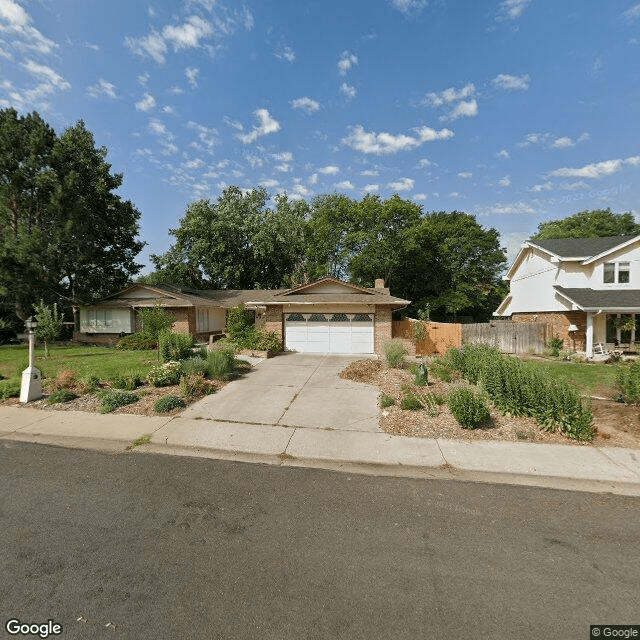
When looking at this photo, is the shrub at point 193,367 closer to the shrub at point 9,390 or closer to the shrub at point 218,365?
the shrub at point 218,365

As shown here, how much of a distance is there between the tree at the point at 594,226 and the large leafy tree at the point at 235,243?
3146 centimetres

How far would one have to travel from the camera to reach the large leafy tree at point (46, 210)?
69.4 feet

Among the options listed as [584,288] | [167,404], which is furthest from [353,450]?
[584,288]

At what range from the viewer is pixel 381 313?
56.7 ft

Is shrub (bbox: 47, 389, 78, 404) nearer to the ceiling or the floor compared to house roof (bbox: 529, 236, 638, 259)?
nearer to the floor

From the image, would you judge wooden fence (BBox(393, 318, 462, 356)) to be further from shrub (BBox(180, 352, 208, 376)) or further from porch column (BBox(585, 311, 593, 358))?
shrub (BBox(180, 352, 208, 376))

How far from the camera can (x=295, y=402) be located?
27.8ft

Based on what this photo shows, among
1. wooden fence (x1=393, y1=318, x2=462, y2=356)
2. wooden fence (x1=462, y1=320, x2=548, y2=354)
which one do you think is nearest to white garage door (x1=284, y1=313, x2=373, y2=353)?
wooden fence (x1=393, y1=318, x2=462, y2=356)

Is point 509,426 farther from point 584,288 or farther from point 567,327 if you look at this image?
point 584,288

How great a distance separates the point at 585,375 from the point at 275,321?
13.7m

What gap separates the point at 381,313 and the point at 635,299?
528 inches

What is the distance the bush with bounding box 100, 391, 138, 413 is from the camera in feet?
25.1

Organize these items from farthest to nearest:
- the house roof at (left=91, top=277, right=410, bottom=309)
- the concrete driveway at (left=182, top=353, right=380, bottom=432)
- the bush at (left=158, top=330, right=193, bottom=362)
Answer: the house roof at (left=91, top=277, right=410, bottom=309), the bush at (left=158, top=330, right=193, bottom=362), the concrete driveway at (left=182, top=353, right=380, bottom=432)

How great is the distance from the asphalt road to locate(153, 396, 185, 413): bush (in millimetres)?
2713
